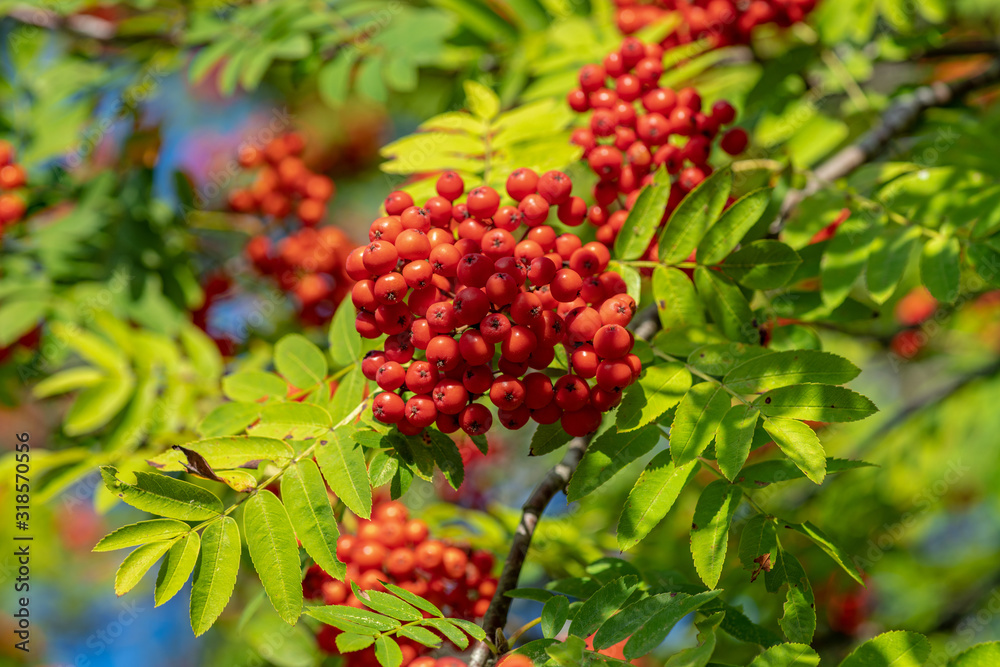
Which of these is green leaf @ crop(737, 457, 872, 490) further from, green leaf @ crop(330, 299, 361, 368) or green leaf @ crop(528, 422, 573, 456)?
green leaf @ crop(330, 299, 361, 368)

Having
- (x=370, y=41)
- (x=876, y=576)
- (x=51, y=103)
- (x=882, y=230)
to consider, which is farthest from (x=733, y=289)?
(x=876, y=576)

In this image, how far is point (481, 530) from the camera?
10.4ft

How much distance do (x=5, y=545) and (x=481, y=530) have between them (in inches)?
127

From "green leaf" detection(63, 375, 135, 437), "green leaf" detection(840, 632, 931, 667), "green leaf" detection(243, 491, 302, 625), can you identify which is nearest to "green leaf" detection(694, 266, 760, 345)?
"green leaf" detection(840, 632, 931, 667)

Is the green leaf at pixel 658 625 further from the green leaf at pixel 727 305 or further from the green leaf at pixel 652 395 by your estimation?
the green leaf at pixel 727 305

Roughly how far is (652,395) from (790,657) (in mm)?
654

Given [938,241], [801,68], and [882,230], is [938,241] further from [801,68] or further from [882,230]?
[801,68]

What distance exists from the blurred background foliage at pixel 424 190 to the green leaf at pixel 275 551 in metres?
0.60

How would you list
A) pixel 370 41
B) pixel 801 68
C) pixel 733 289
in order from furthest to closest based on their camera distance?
1. pixel 370 41
2. pixel 801 68
3. pixel 733 289

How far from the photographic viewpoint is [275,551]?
5.63ft

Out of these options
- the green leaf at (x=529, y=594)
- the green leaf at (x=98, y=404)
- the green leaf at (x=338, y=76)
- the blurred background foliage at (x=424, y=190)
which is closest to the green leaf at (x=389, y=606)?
the green leaf at (x=529, y=594)

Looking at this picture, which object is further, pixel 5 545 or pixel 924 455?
pixel 924 455

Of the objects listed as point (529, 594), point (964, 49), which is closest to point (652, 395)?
point (529, 594)

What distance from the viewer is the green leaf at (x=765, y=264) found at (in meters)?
2.03
